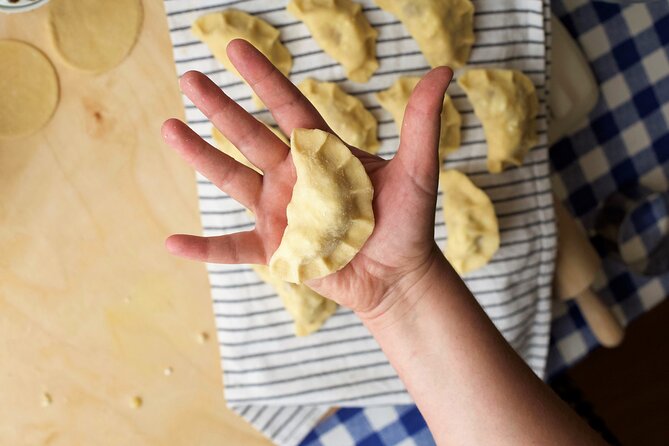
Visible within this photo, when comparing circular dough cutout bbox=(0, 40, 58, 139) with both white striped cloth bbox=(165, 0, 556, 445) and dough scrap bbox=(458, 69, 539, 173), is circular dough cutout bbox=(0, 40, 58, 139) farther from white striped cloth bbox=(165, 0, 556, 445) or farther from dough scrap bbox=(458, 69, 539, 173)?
dough scrap bbox=(458, 69, 539, 173)

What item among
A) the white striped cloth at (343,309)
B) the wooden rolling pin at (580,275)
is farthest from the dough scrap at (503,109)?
the wooden rolling pin at (580,275)

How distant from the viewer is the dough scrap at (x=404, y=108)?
1.07m

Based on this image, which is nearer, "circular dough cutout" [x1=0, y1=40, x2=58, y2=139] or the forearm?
the forearm

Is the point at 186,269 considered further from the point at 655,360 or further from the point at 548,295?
the point at 655,360

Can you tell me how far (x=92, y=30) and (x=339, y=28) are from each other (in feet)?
1.28

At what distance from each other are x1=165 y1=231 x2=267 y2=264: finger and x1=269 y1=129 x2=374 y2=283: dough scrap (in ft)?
0.11

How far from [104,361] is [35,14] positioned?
0.56 m

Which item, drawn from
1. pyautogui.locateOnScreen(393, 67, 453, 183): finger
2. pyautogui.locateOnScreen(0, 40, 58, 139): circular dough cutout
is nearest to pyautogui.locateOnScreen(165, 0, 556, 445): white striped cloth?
pyautogui.locateOnScreen(0, 40, 58, 139): circular dough cutout

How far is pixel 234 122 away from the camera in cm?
80

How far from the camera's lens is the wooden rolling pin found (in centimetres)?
113

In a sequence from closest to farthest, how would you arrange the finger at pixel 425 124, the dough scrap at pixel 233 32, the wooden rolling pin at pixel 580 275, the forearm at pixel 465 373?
the finger at pixel 425 124, the forearm at pixel 465 373, the dough scrap at pixel 233 32, the wooden rolling pin at pixel 580 275

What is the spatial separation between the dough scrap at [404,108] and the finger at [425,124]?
1.09 ft

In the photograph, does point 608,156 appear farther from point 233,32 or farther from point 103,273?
A: point 103,273

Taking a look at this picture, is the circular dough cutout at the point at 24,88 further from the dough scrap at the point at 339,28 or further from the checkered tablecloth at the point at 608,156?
the checkered tablecloth at the point at 608,156
